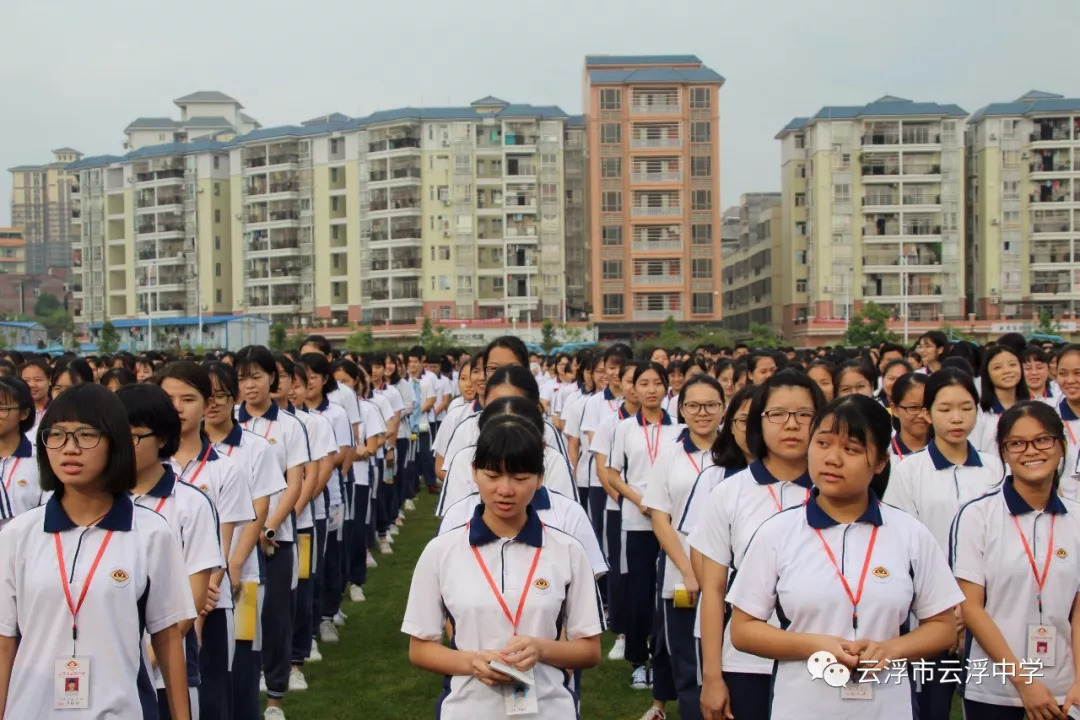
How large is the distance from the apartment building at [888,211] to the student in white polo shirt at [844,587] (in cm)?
5442

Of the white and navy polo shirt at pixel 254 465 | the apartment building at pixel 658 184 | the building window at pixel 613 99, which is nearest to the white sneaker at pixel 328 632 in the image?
the white and navy polo shirt at pixel 254 465

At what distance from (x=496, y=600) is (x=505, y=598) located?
0.03m

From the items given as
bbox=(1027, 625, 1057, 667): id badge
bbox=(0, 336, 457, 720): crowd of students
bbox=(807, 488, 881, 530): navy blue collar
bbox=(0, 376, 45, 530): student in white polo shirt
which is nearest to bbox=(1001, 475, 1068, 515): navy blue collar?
bbox=(1027, 625, 1057, 667): id badge

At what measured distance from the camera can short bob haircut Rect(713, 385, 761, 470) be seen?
4.80 metres

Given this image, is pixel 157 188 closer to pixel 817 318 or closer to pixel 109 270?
pixel 109 270

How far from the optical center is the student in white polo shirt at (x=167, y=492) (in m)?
4.04

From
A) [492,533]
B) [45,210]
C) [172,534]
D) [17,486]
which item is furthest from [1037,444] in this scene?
[45,210]

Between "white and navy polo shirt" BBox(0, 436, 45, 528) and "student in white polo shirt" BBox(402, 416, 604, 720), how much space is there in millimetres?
2544

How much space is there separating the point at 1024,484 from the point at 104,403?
10.1ft

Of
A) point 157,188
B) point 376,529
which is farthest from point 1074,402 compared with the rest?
point 157,188

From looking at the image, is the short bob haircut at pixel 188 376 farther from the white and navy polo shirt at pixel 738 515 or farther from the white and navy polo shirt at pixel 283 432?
the white and navy polo shirt at pixel 738 515

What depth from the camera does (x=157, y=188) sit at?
64312 millimetres

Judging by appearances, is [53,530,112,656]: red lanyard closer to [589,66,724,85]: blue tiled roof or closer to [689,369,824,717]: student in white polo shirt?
[689,369,824,717]: student in white polo shirt

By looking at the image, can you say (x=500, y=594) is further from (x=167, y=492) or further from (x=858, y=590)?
(x=167, y=492)
